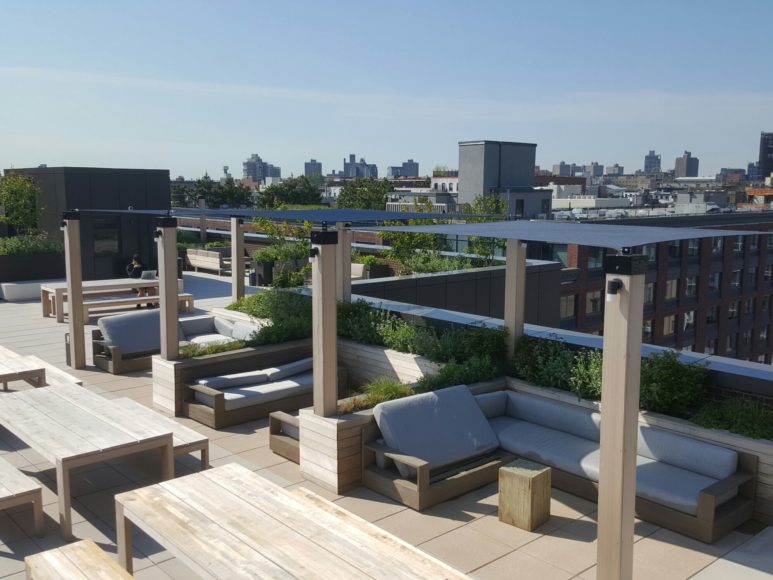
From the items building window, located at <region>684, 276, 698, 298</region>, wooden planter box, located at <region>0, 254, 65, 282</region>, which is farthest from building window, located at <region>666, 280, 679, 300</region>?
wooden planter box, located at <region>0, 254, 65, 282</region>

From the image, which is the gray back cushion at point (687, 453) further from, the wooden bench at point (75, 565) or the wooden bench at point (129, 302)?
the wooden bench at point (129, 302)

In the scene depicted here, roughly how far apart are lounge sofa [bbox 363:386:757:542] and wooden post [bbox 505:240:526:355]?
1.07 m

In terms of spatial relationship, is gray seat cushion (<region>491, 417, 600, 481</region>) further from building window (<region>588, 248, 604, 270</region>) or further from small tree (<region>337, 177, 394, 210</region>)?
small tree (<region>337, 177, 394, 210</region>)

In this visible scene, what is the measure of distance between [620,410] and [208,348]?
255 inches

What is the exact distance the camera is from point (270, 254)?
21047 millimetres

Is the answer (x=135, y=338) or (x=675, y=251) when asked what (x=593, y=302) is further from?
(x=135, y=338)

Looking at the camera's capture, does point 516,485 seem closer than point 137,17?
Yes

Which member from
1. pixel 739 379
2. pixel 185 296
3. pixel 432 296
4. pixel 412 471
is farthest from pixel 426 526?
pixel 185 296

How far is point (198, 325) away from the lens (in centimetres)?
1184

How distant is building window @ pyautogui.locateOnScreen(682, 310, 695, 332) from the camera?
55.5m

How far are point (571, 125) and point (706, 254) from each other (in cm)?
5479

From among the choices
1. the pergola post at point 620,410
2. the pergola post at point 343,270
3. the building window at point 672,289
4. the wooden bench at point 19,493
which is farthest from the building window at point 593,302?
the wooden bench at point 19,493

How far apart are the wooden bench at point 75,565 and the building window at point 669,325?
177 ft

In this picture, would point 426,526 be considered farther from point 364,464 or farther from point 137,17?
point 137,17
